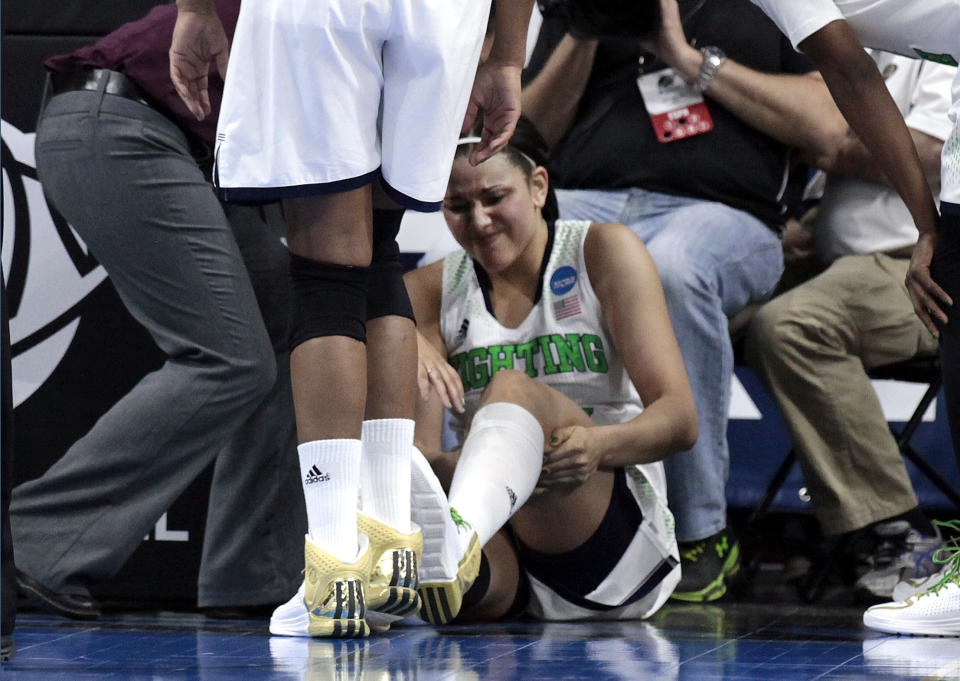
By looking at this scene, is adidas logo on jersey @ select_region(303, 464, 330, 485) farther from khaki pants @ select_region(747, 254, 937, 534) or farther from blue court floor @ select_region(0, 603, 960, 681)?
khaki pants @ select_region(747, 254, 937, 534)

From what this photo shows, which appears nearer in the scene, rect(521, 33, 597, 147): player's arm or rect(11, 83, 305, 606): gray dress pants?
rect(11, 83, 305, 606): gray dress pants

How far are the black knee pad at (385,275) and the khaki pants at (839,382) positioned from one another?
111 cm

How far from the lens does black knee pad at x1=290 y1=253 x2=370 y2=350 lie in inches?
64.3

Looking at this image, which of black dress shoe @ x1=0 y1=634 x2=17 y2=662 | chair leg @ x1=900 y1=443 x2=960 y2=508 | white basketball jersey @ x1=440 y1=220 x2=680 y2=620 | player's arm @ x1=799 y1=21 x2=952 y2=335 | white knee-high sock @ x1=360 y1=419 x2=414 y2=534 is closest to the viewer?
black dress shoe @ x1=0 y1=634 x2=17 y2=662

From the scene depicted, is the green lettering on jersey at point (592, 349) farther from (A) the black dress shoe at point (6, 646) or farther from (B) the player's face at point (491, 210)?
(A) the black dress shoe at point (6, 646)

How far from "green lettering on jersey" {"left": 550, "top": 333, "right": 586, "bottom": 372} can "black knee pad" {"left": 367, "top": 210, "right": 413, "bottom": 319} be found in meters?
0.64

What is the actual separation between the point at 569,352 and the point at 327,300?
85 centimetres

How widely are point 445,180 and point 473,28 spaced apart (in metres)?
0.20

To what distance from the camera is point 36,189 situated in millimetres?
2684

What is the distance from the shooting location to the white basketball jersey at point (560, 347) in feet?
7.92

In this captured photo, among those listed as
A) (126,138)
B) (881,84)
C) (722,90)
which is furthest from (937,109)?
(126,138)

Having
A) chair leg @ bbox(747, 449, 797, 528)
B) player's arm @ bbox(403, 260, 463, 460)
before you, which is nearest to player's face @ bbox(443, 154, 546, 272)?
player's arm @ bbox(403, 260, 463, 460)

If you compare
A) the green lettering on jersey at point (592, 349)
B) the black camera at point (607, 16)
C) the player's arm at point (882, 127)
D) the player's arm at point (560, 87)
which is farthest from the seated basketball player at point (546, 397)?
the player's arm at point (882, 127)

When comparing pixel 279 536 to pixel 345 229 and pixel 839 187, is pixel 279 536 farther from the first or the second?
pixel 839 187
